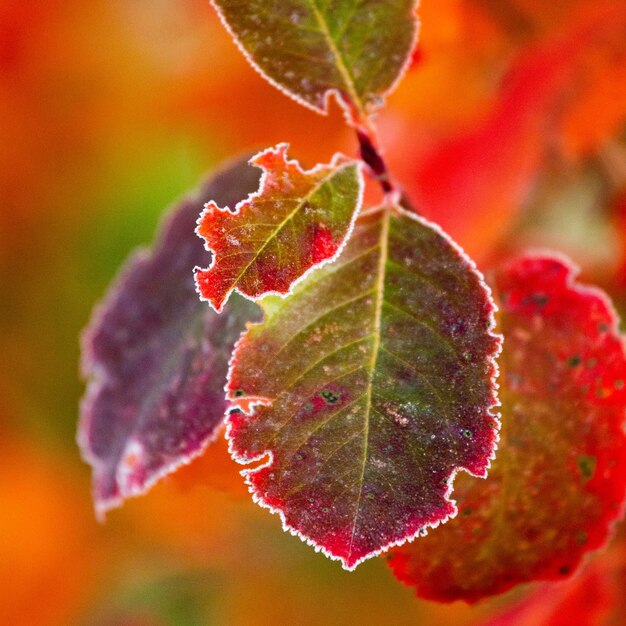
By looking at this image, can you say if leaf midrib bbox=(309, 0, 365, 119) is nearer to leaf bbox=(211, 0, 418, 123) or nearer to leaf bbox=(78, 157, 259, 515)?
leaf bbox=(211, 0, 418, 123)

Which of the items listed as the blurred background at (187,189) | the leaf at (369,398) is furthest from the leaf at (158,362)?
the blurred background at (187,189)

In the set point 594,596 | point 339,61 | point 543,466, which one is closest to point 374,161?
point 339,61

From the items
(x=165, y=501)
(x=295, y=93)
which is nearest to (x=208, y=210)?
(x=295, y=93)

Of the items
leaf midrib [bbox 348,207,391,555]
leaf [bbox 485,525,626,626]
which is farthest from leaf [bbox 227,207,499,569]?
leaf [bbox 485,525,626,626]

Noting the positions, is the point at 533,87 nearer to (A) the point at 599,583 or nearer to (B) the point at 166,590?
(A) the point at 599,583

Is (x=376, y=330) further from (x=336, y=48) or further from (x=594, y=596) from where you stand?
(x=594, y=596)

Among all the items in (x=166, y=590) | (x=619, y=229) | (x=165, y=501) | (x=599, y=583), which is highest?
(x=619, y=229)

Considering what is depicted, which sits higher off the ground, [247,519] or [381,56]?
[381,56]
